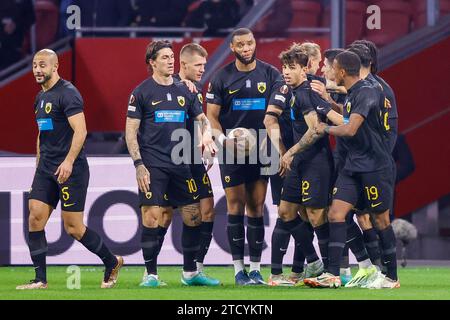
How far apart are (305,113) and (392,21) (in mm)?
5585

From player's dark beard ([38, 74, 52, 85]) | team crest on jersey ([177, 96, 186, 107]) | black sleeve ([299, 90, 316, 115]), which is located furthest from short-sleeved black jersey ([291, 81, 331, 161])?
player's dark beard ([38, 74, 52, 85])

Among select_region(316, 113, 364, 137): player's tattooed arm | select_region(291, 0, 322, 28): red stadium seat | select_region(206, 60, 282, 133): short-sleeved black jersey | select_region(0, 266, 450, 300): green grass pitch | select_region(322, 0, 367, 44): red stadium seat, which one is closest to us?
select_region(0, 266, 450, 300): green grass pitch

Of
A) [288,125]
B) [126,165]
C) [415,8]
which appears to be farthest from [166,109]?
[415,8]

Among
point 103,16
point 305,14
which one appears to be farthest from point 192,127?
point 103,16

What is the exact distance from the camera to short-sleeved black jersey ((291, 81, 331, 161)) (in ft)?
35.9

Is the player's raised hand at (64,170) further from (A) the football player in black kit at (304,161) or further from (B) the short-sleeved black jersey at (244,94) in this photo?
(A) the football player in black kit at (304,161)

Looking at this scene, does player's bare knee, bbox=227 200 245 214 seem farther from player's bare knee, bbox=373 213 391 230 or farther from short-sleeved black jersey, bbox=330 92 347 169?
player's bare knee, bbox=373 213 391 230

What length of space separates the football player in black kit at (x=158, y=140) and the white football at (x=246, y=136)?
1.11ft

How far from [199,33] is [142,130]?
187 inches

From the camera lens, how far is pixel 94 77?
15.6 meters

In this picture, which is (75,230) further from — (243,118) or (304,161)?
(304,161)

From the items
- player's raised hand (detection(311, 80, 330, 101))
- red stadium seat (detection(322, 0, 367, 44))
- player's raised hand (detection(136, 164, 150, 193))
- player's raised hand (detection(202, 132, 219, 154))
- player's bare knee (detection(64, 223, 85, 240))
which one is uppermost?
red stadium seat (detection(322, 0, 367, 44))
